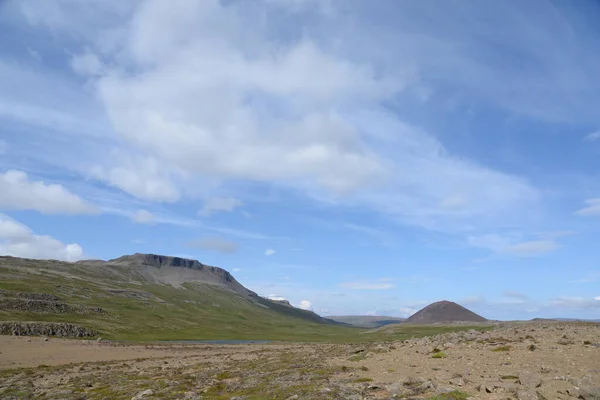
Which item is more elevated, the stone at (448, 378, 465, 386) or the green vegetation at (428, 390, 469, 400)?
the stone at (448, 378, 465, 386)

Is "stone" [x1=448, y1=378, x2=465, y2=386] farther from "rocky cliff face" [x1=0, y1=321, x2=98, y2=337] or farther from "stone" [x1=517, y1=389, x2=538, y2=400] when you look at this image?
"rocky cliff face" [x1=0, y1=321, x2=98, y2=337]

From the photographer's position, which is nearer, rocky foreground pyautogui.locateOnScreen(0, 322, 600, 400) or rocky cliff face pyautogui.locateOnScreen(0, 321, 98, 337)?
rocky foreground pyautogui.locateOnScreen(0, 322, 600, 400)

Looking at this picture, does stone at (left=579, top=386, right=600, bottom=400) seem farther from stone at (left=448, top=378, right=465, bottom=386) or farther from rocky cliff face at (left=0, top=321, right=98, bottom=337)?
rocky cliff face at (left=0, top=321, right=98, bottom=337)

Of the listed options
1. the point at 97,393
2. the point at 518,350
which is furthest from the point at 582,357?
the point at 97,393

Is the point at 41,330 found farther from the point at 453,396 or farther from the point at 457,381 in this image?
the point at 453,396

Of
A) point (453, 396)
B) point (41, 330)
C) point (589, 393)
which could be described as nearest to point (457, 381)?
point (453, 396)

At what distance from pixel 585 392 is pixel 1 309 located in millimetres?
174943

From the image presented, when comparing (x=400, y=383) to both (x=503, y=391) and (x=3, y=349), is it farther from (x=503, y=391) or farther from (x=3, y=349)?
(x=3, y=349)

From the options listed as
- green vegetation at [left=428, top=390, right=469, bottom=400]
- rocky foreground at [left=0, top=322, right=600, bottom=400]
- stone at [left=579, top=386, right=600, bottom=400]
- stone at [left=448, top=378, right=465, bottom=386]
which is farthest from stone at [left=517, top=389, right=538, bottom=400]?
stone at [left=448, top=378, right=465, bottom=386]

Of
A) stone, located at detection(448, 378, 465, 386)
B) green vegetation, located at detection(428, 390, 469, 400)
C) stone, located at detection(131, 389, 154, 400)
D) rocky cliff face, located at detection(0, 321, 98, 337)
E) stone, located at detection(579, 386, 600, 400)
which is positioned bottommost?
rocky cliff face, located at detection(0, 321, 98, 337)

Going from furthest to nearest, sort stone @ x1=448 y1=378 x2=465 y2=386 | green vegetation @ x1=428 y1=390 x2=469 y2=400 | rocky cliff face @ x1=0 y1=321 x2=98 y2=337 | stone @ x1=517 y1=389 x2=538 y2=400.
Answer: rocky cliff face @ x1=0 y1=321 x2=98 y2=337, stone @ x1=448 y1=378 x2=465 y2=386, green vegetation @ x1=428 y1=390 x2=469 y2=400, stone @ x1=517 y1=389 x2=538 y2=400

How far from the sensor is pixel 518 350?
3116 cm

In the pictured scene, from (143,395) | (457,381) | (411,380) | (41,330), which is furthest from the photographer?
(41,330)

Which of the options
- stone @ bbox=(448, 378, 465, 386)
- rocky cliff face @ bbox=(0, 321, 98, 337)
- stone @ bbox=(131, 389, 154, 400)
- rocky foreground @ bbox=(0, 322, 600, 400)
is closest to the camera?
rocky foreground @ bbox=(0, 322, 600, 400)
